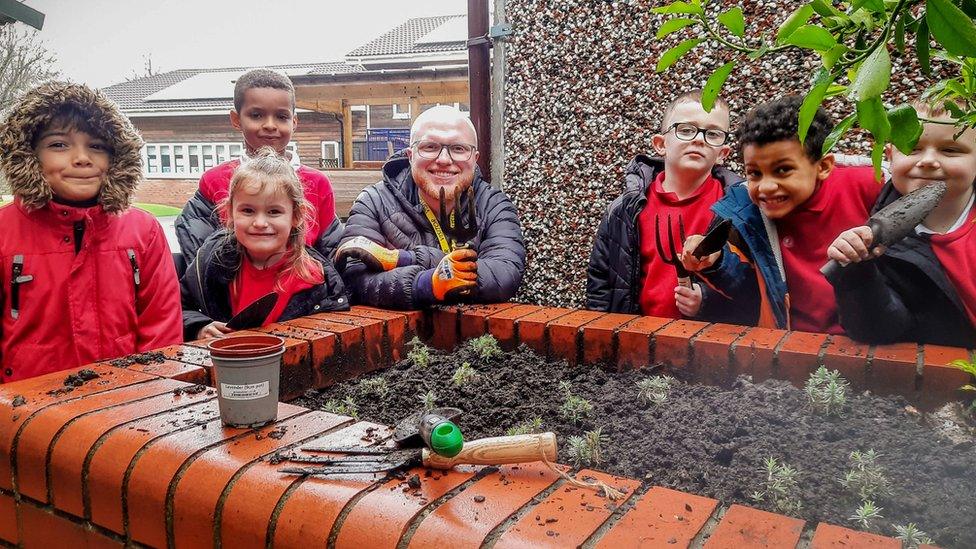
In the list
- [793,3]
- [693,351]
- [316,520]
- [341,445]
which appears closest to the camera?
[316,520]

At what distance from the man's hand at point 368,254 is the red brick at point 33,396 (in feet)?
4.06

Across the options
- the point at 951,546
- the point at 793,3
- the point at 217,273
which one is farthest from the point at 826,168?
the point at 217,273

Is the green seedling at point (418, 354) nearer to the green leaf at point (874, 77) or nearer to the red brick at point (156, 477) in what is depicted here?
the red brick at point (156, 477)

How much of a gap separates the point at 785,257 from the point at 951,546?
1.63m

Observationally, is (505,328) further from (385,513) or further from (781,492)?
(385,513)

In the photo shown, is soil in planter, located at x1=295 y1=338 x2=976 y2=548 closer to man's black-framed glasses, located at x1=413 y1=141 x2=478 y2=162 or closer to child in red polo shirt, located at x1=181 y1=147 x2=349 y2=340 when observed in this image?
child in red polo shirt, located at x1=181 y1=147 x2=349 y2=340

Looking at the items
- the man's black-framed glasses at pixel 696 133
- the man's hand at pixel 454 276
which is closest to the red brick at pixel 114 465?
the man's hand at pixel 454 276

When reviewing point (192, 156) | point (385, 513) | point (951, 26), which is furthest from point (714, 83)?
point (192, 156)

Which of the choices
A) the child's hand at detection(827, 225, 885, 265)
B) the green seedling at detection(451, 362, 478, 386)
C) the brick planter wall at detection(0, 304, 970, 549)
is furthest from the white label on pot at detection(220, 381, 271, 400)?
the child's hand at detection(827, 225, 885, 265)

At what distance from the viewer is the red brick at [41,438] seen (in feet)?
4.83

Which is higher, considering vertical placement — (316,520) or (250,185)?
(250,185)

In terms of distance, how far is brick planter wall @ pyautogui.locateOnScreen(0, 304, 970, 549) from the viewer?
102 centimetres

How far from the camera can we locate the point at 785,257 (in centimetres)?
261

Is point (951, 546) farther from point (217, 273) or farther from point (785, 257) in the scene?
point (217, 273)
